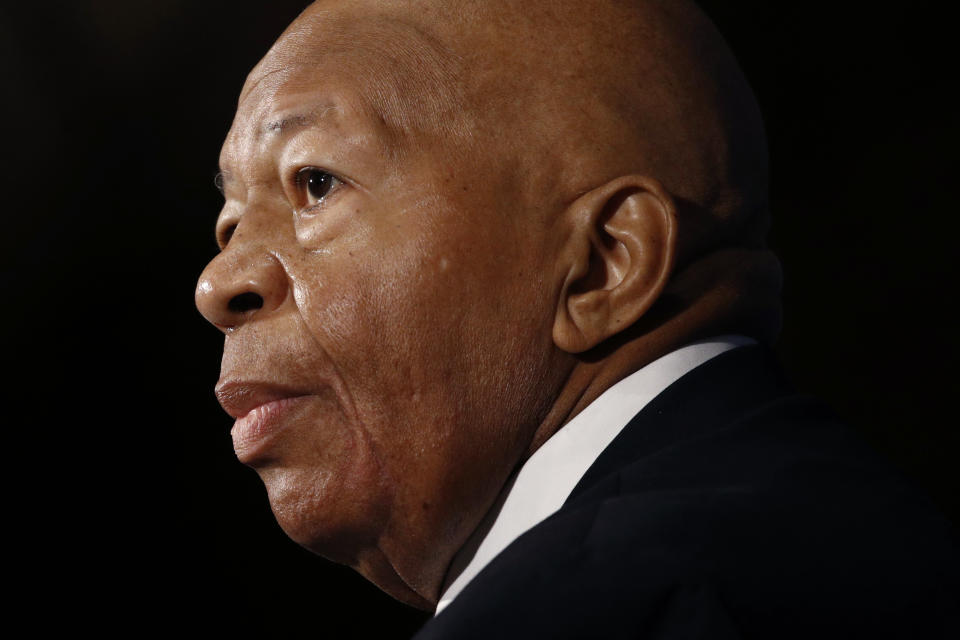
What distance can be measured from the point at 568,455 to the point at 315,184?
1.27 ft

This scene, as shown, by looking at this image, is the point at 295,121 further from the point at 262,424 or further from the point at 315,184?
the point at 262,424

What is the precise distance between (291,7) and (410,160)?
128cm

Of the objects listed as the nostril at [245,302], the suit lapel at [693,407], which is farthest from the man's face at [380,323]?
the suit lapel at [693,407]

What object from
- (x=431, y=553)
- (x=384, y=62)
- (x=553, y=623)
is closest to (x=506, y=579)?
(x=553, y=623)

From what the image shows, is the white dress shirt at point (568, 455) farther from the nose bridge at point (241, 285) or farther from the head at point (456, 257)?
the nose bridge at point (241, 285)

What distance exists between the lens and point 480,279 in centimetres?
117

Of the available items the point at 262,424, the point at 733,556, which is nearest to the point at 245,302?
the point at 262,424

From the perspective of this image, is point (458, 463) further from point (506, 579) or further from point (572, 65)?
point (572, 65)

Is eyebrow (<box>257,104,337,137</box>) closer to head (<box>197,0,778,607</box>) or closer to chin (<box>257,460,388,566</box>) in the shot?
head (<box>197,0,778,607</box>)

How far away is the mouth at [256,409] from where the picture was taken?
48.1 inches

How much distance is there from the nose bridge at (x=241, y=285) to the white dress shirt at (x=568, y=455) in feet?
1.02

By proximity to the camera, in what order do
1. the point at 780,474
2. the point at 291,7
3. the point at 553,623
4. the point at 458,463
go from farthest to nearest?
the point at 291,7, the point at 458,463, the point at 780,474, the point at 553,623

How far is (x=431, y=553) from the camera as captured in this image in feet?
4.02

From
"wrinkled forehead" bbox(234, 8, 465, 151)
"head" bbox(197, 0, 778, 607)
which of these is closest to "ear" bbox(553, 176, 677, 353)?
"head" bbox(197, 0, 778, 607)
